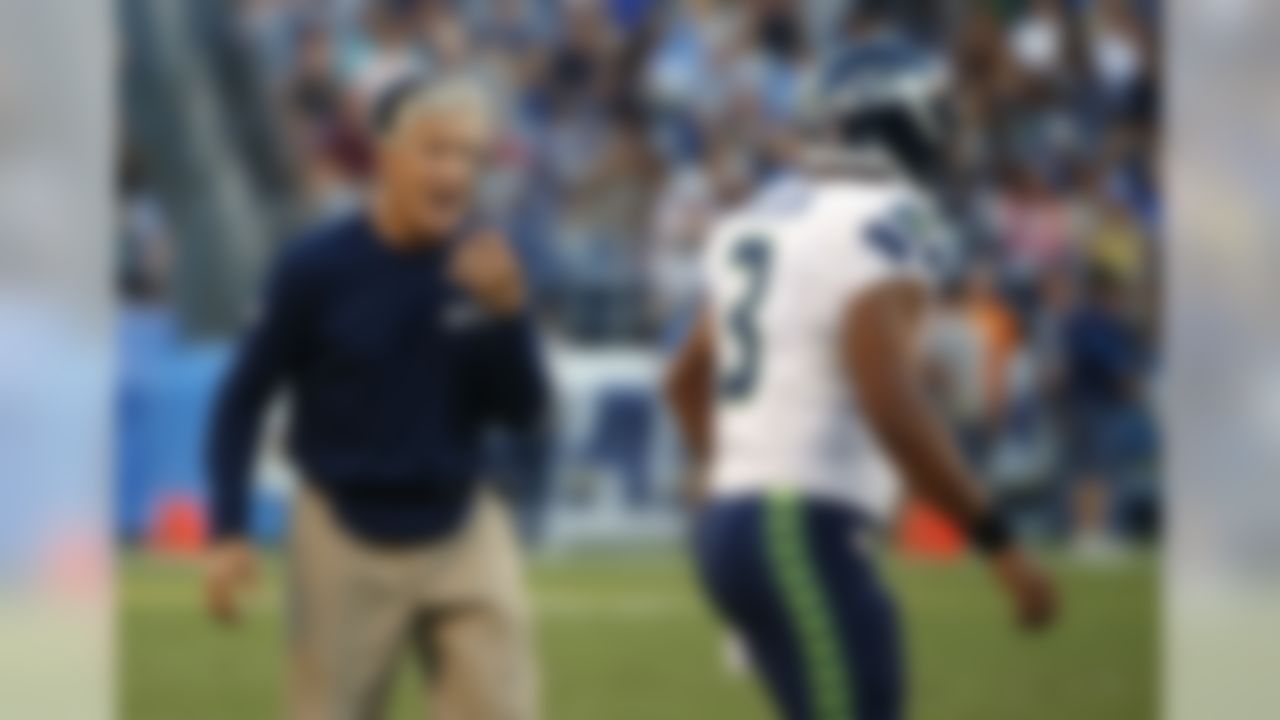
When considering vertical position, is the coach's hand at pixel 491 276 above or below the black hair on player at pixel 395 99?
below

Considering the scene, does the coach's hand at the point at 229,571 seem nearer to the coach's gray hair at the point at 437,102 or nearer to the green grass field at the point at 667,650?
the coach's gray hair at the point at 437,102

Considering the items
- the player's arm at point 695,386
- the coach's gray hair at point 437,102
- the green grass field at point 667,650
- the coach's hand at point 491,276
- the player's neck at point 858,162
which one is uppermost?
the coach's gray hair at point 437,102

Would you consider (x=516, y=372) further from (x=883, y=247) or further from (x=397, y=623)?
(x=883, y=247)

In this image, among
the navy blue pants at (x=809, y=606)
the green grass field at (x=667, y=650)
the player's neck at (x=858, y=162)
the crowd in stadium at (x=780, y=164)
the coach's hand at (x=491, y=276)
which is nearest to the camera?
the navy blue pants at (x=809, y=606)

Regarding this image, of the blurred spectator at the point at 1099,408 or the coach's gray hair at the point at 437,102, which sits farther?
the blurred spectator at the point at 1099,408

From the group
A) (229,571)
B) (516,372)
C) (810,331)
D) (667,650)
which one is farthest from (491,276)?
(667,650)

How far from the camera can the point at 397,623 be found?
18.0ft

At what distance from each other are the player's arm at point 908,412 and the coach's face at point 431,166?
→ 1124 mm

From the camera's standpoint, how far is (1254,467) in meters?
1.66

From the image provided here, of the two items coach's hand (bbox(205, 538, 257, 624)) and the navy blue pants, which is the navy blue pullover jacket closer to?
coach's hand (bbox(205, 538, 257, 624))

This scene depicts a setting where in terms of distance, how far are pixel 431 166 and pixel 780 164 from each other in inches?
467

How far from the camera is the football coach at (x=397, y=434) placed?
214 inches

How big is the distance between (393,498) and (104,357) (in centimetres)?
396

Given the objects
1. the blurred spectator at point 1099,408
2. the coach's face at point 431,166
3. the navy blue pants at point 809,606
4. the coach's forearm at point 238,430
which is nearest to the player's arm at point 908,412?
the navy blue pants at point 809,606
